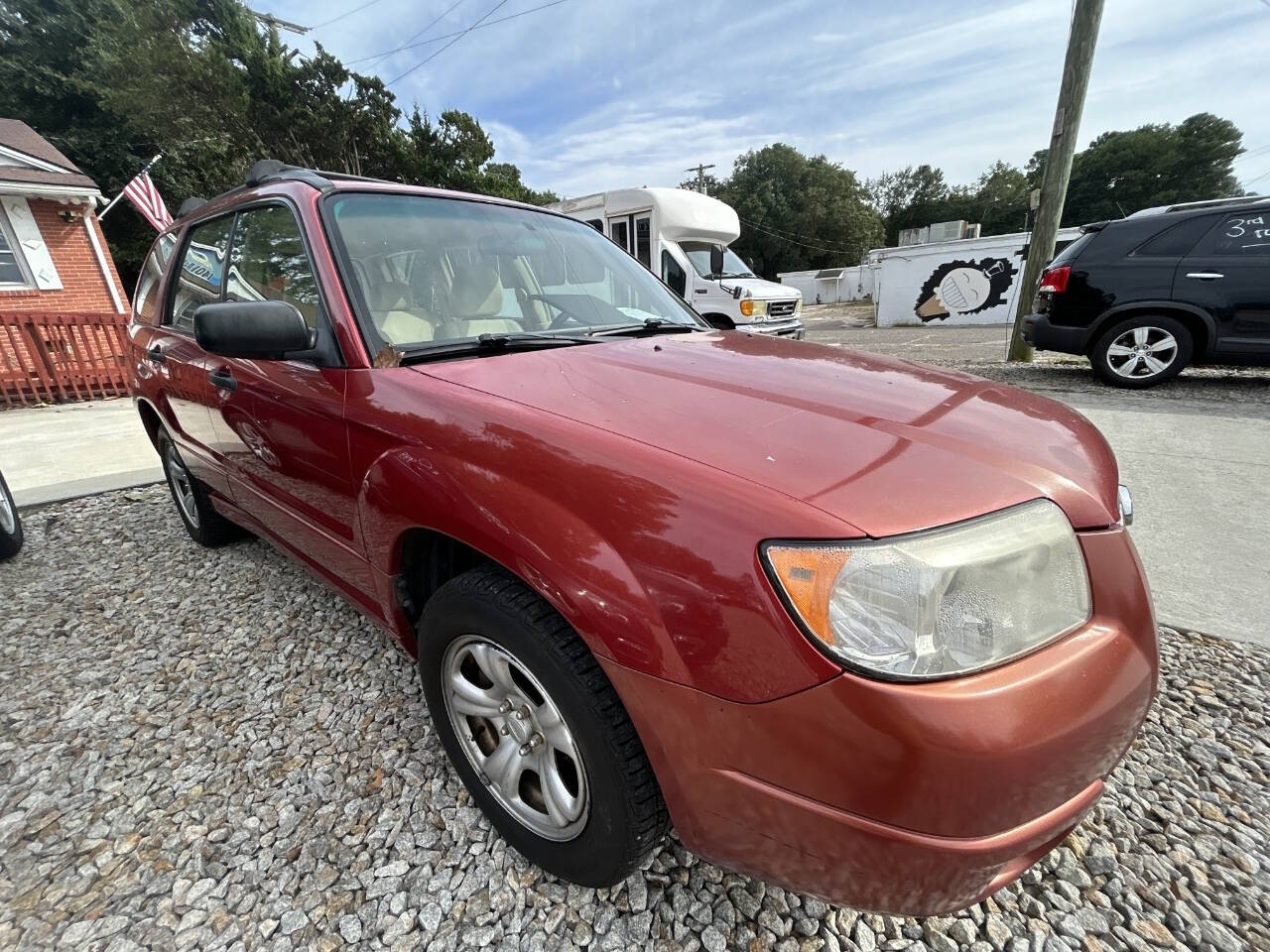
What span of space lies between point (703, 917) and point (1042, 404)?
162 centimetres

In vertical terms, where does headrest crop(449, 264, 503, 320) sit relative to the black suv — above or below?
above

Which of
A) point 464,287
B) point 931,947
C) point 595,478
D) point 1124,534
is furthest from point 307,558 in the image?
point 1124,534

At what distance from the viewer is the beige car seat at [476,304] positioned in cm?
189

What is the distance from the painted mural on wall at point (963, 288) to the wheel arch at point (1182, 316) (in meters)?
10.2

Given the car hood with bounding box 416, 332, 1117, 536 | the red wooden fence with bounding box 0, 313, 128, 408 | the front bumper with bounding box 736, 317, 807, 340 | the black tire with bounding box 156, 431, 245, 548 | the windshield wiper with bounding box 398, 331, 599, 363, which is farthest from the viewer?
the front bumper with bounding box 736, 317, 807, 340

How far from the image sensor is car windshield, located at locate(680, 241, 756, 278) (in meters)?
10.2

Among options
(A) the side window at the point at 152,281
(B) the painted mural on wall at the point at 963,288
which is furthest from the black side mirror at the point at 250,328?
(B) the painted mural on wall at the point at 963,288

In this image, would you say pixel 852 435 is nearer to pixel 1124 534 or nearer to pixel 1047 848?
pixel 1124 534

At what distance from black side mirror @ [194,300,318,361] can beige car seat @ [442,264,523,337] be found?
1.40ft

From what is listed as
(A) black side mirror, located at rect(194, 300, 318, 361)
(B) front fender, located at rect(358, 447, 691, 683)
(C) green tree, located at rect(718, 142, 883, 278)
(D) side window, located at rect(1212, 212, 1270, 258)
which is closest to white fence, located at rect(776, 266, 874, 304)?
(C) green tree, located at rect(718, 142, 883, 278)

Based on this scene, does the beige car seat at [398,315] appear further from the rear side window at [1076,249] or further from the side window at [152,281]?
the rear side window at [1076,249]

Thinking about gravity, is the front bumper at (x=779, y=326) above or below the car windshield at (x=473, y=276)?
below

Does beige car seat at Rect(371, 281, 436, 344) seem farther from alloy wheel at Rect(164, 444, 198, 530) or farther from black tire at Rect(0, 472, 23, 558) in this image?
black tire at Rect(0, 472, 23, 558)

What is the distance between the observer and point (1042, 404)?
1.61 metres
